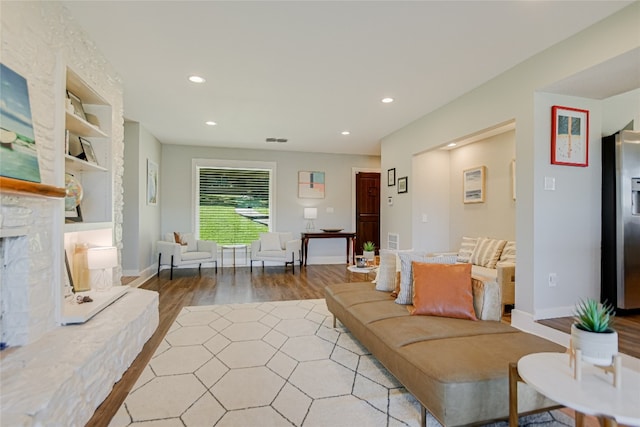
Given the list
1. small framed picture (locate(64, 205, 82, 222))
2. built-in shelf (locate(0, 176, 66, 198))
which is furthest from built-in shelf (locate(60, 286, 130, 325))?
built-in shelf (locate(0, 176, 66, 198))

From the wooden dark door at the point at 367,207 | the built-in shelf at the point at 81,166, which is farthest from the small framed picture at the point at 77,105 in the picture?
the wooden dark door at the point at 367,207

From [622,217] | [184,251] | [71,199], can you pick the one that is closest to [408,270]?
[622,217]

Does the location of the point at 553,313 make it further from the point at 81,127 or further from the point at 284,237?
the point at 284,237

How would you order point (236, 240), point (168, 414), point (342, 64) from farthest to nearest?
point (236, 240), point (342, 64), point (168, 414)

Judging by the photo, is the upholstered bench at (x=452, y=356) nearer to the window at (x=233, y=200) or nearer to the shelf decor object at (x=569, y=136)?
the shelf decor object at (x=569, y=136)

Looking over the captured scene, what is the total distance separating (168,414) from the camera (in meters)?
1.80

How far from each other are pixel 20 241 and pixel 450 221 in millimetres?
5476

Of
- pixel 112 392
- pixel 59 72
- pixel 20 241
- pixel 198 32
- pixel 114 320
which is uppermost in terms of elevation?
pixel 198 32

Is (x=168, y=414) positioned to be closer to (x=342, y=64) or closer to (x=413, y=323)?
(x=413, y=323)

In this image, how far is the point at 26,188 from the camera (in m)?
1.69

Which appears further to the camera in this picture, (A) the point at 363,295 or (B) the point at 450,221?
(B) the point at 450,221

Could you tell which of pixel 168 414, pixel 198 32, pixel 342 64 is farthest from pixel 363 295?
pixel 198 32

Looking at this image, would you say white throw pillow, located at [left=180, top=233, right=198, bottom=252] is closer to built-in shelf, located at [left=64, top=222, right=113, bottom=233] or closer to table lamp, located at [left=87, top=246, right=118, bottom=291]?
built-in shelf, located at [left=64, top=222, right=113, bottom=233]

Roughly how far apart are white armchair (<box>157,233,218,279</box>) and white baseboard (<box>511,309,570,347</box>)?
4.90m
